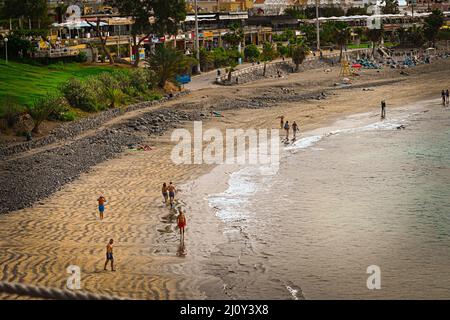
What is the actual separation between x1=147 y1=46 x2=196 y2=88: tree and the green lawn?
369 cm

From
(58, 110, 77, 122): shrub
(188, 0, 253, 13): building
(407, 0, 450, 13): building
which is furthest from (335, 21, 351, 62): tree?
(407, 0, 450, 13): building

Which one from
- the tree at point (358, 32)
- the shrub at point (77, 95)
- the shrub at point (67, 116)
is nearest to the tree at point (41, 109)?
the shrub at point (67, 116)

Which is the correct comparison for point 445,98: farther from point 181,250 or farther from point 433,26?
point 433,26

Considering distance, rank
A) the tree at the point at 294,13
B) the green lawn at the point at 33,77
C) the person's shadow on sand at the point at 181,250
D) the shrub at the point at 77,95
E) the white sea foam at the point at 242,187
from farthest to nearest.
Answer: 1. the tree at the point at 294,13
2. the shrub at the point at 77,95
3. the green lawn at the point at 33,77
4. the white sea foam at the point at 242,187
5. the person's shadow on sand at the point at 181,250

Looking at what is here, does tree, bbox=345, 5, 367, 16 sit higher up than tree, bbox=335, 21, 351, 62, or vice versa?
tree, bbox=345, 5, 367, 16

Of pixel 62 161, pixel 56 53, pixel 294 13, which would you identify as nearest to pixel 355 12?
pixel 294 13

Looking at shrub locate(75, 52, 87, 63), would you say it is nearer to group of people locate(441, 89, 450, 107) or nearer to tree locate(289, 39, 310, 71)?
group of people locate(441, 89, 450, 107)

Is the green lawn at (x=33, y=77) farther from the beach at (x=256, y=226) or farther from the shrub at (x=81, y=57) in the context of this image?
the beach at (x=256, y=226)

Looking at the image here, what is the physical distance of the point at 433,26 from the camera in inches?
4744

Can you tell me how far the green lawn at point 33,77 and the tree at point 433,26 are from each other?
66164mm

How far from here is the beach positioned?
889 inches

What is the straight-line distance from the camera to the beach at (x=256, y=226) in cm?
2258

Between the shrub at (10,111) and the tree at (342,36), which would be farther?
the tree at (342,36)
